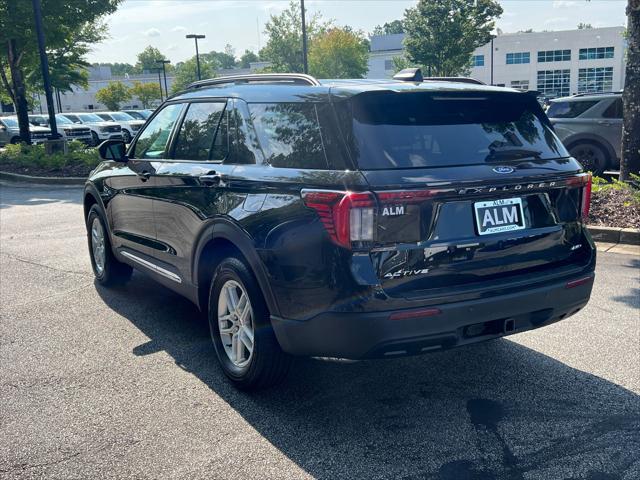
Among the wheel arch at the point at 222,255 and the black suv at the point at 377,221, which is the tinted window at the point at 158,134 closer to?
the black suv at the point at 377,221

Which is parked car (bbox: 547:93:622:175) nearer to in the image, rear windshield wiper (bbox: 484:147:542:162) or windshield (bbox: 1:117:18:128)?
rear windshield wiper (bbox: 484:147:542:162)

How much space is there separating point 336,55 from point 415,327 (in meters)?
67.6

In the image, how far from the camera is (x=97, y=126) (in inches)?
1334

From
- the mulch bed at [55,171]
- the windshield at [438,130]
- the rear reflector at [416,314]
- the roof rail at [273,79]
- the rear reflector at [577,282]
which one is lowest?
the mulch bed at [55,171]

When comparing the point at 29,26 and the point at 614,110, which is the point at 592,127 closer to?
the point at 614,110

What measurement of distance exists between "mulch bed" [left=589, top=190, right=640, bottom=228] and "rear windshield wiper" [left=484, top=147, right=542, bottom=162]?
16.6 feet

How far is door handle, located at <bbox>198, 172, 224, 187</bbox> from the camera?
3.98 meters

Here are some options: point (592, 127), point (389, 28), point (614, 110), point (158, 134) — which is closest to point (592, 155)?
point (592, 127)

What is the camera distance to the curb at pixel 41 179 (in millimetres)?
16016

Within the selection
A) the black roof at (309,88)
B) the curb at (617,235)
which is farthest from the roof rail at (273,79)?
the curb at (617,235)

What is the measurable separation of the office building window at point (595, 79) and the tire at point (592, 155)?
6637 centimetres

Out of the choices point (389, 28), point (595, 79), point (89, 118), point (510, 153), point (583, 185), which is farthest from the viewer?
point (389, 28)

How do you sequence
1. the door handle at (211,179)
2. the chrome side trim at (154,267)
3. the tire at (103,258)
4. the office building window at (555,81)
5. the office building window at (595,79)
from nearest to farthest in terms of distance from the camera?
the door handle at (211,179) → the chrome side trim at (154,267) → the tire at (103,258) → the office building window at (595,79) → the office building window at (555,81)

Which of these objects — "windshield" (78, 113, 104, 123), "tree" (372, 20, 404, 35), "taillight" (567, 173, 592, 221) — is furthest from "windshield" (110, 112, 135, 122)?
"tree" (372, 20, 404, 35)
